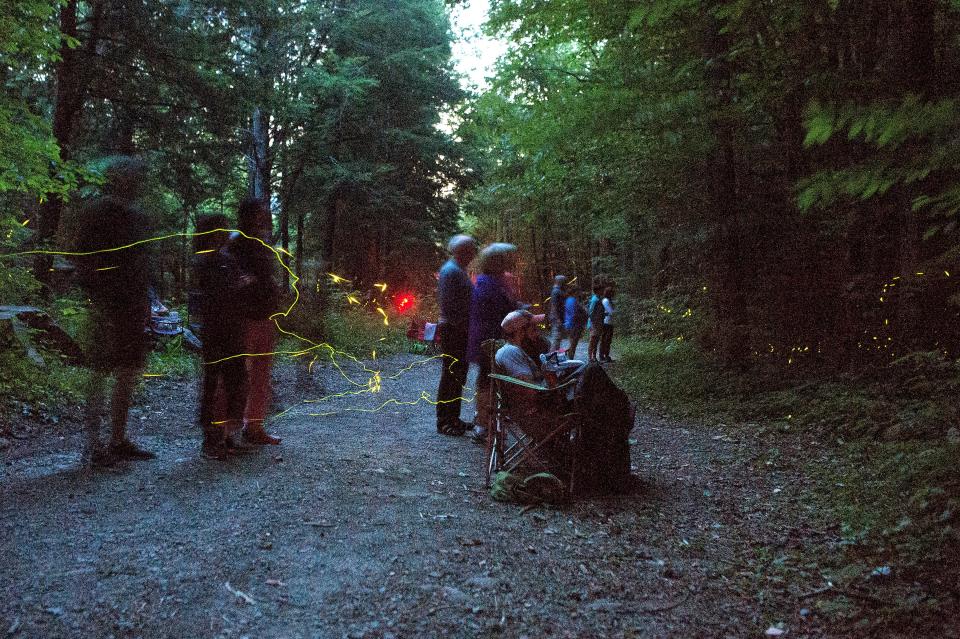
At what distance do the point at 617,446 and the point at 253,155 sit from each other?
14.4 metres

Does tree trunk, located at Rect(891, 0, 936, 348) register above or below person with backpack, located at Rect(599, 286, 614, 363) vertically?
above

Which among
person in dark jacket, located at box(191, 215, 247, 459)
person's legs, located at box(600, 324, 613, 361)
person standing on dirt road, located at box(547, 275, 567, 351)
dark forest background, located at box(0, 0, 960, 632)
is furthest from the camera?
person's legs, located at box(600, 324, 613, 361)

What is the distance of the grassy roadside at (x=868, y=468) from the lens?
3.19 m

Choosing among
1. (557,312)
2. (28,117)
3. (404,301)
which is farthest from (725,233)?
(404,301)

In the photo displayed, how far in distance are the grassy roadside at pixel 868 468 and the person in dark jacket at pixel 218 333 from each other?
14.6 ft

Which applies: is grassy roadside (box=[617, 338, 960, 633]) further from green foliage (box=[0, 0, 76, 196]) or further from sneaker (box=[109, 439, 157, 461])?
green foliage (box=[0, 0, 76, 196])

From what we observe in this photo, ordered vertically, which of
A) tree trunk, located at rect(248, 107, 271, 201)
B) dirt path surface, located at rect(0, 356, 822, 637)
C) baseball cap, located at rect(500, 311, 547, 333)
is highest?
tree trunk, located at rect(248, 107, 271, 201)

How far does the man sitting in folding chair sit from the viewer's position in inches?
187

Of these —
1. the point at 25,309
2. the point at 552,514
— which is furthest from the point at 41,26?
the point at 552,514

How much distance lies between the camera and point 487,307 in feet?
20.6

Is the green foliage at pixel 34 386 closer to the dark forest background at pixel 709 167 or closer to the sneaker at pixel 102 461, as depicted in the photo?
the dark forest background at pixel 709 167

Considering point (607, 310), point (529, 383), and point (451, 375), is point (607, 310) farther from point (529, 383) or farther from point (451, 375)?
point (529, 383)

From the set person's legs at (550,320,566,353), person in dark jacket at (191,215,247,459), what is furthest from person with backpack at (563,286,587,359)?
person in dark jacket at (191,215,247,459)

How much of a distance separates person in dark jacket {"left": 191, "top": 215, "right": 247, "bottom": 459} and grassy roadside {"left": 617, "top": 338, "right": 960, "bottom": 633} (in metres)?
4.44
